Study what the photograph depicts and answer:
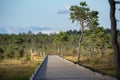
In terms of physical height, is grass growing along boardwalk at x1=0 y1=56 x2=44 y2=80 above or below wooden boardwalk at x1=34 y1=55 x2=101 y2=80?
below

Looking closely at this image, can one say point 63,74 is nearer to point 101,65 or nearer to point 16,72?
point 16,72

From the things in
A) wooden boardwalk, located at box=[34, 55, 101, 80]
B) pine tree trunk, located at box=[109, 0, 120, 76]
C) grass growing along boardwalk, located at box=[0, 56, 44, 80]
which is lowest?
grass growing along boardwalk, located at box=[0, 56, 44, 80]

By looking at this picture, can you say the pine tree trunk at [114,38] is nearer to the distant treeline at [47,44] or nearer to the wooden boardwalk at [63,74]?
the wooden boardwalk at [63,74]

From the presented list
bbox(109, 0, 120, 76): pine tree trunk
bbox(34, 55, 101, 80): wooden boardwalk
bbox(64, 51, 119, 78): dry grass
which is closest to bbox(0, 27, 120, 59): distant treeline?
bbox(64, 51, 119, 78): dry grass

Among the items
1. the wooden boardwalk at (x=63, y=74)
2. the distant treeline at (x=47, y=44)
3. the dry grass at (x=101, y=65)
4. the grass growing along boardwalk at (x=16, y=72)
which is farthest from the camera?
the distant treeline at (x=47, y=44)

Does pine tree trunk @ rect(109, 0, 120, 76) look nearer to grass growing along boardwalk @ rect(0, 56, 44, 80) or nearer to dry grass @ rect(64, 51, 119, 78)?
dry grass @ rect(64, 51, 119, 78)

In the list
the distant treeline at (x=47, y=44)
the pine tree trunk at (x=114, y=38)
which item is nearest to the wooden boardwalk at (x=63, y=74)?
the pine tree trunk at (x=114, y=38)

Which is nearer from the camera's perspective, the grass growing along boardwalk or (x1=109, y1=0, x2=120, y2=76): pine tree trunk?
(x1=109, y1=0, x2=120, y2=76): pine tree trunk

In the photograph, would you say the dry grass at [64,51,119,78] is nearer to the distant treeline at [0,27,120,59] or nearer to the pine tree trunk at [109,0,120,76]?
the pine tree trunk at [109,0,120,76]

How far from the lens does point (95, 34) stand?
222 ft

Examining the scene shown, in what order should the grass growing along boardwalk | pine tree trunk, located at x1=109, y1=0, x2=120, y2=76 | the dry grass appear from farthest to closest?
the dry grass < the grass growing along boardwalk < pine tree trunk, located at x1=109, y1=0, x2=120, y2=76

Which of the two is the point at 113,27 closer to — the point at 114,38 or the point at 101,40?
the point at 114,38

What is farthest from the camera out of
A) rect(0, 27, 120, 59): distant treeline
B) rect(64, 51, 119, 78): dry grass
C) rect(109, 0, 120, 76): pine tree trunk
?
rect(0, 27, 120, 59): distant treeline

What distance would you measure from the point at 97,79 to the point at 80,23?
3087 cm
